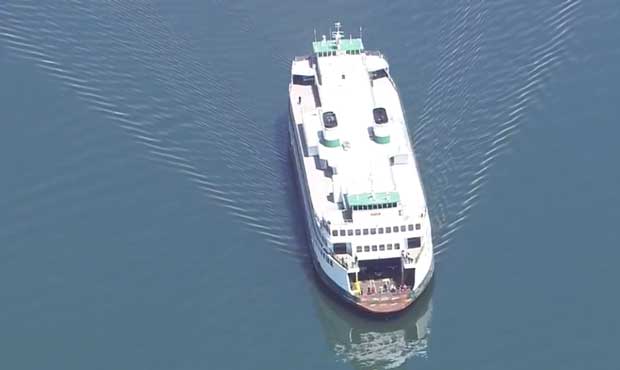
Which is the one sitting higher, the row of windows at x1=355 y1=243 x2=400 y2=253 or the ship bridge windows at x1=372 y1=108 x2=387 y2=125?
the ship bridge windows at x1=372 y1=108 x2=387 y2=125

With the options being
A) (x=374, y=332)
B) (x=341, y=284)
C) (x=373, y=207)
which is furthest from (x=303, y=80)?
A: (x=374, y=332)

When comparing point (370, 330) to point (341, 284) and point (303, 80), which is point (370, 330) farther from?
point (303, 80)

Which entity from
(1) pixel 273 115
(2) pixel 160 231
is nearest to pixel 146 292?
(2) pixel 160 231

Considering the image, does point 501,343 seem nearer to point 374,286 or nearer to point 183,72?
point 374,286

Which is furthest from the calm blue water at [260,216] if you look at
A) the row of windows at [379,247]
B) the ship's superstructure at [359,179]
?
the row of windows at [379,247]

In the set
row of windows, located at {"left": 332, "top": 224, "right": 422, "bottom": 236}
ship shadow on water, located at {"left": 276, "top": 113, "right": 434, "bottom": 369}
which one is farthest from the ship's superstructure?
ship shadow on water, located at {"left": 276, "top": 113, "right": 434, "bottom": 369}

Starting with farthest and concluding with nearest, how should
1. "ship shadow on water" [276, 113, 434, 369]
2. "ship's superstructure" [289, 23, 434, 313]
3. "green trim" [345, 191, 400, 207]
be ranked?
"green trim" [345, 191, 400, 207] → "ship's superstructure" [289, 23, 434, 313] → "ship shadow on water" [276, 113, 434, 369]

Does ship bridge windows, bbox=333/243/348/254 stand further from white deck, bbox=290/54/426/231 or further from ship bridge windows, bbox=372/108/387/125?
ship bridge windows, bbox=372/108/387/125
